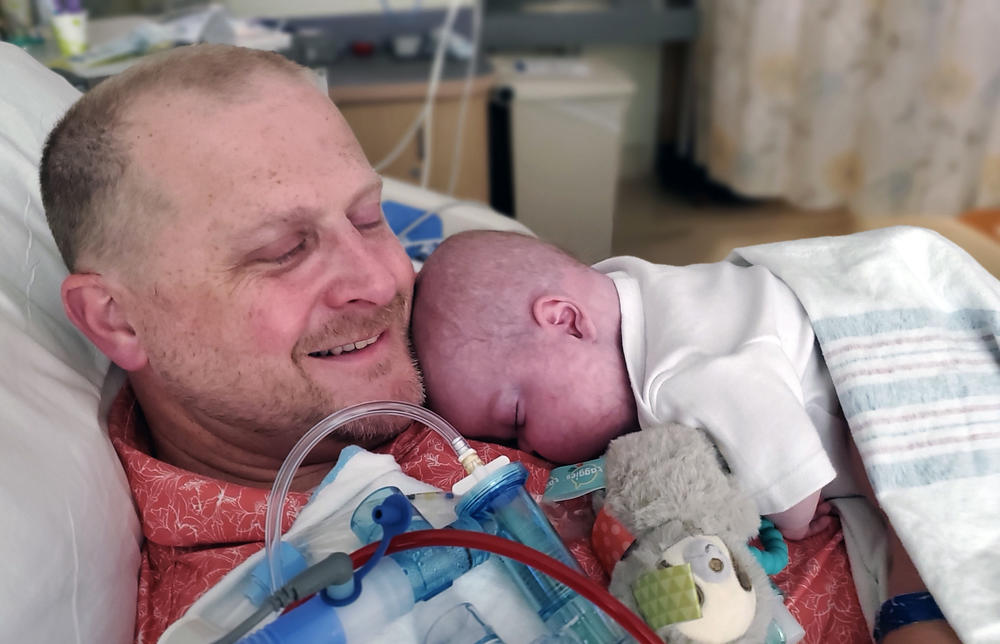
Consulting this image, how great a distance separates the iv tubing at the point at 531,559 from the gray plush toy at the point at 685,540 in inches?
2.5

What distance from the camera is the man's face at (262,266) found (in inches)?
32.9

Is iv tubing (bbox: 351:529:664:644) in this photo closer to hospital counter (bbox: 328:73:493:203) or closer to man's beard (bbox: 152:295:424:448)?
man's beard (bbox: 152:295:424:448)

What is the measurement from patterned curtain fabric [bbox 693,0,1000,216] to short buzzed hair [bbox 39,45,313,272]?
7.11 ft

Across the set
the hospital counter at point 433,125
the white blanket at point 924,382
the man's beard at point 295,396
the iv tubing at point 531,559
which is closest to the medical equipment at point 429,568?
the iv tubing at point 531,559

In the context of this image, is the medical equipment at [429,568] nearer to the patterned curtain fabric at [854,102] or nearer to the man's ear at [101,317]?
the man's ear at [101,317]

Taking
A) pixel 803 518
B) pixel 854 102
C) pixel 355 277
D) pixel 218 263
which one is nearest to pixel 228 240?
pixel 218 263

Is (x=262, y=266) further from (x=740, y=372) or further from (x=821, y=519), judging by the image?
(x=821, y=519)

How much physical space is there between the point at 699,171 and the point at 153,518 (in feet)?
9.95

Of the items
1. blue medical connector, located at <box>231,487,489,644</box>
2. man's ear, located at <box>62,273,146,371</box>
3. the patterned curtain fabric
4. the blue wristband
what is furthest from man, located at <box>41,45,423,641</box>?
the patterned curtain fabric

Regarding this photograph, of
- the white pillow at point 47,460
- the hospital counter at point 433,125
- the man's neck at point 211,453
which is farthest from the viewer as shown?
the hospital counter at point 433,125

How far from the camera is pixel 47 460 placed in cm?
81

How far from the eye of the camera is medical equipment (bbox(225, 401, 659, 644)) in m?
0.59

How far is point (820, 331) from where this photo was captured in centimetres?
93

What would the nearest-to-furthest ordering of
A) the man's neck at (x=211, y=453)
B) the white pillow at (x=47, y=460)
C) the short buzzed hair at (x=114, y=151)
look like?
1. the white pillow at (x=47, y=460)
2. the short buzzed hair at (x=114, y=151)
3. the man's neck at (x=211, y=453)
